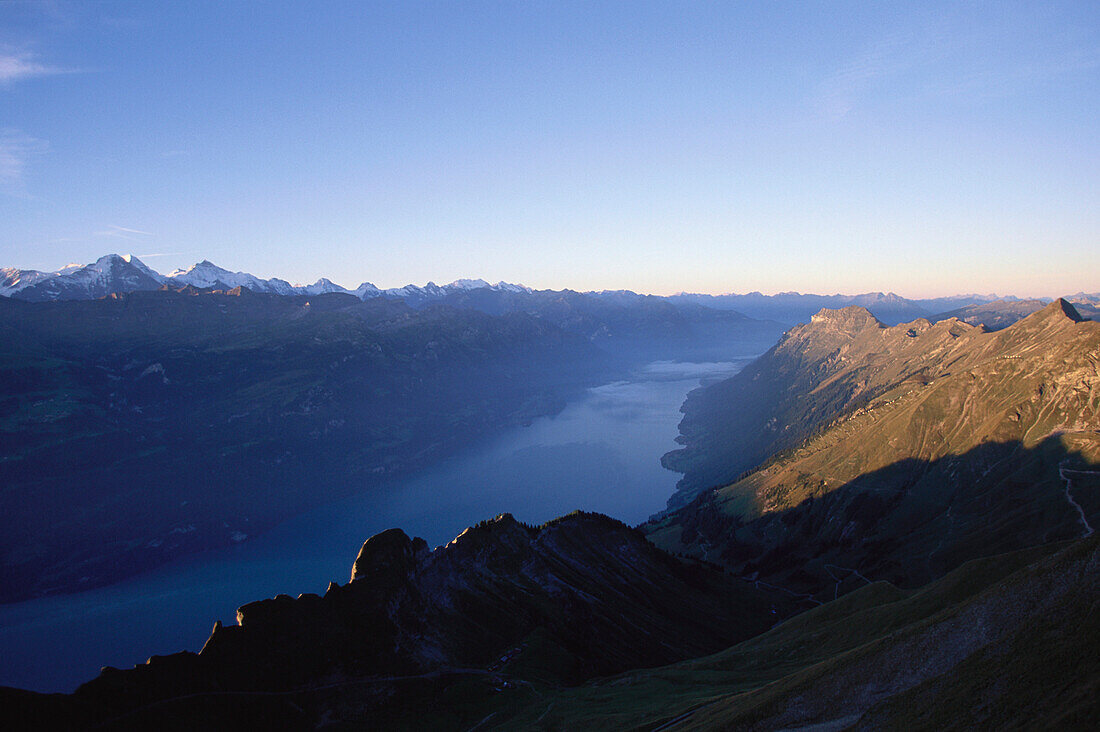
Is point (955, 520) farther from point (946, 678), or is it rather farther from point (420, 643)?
point (420, 643)

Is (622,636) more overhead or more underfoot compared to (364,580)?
more underfoot

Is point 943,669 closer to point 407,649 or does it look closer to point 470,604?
point 407,649

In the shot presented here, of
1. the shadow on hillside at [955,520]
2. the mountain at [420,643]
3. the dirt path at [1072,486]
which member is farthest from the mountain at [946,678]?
the shadow on hillside at [955,520]

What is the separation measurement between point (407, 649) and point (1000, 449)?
201008mm

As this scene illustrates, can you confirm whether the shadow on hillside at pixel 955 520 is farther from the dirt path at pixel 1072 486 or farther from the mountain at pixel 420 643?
the mountain at pixel 420 643

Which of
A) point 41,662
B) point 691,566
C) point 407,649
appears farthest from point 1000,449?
point 41,662

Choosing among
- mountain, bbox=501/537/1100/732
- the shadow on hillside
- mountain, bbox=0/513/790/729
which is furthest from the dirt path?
mountain, bbox=0/513/790/729

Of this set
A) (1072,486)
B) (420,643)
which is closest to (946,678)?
(420,643)

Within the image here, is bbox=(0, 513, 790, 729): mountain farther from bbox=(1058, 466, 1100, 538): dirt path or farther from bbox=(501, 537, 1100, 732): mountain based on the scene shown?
bbox=(1058, 466, 1100, 538): dirt path

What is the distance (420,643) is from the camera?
85.0 meters

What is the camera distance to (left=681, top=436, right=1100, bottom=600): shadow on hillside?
5354 inches

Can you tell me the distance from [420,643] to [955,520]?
6491 inches

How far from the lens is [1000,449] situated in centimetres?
18225

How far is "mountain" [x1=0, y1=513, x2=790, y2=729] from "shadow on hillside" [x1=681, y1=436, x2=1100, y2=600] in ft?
150
